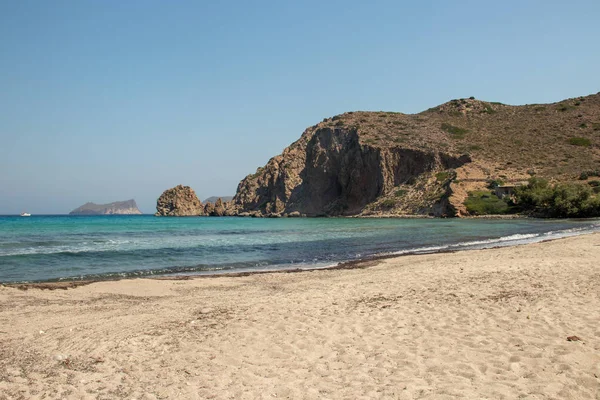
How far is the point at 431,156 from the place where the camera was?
260 ft

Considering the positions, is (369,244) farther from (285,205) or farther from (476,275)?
(285,205)

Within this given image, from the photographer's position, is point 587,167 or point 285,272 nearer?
point 285,272

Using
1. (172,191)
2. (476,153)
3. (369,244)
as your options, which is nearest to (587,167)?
(476,153)

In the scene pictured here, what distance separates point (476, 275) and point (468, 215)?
172 feet

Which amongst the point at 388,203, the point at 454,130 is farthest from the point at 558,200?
the point at 454,130

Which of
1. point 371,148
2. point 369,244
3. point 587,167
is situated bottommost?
point 369,244

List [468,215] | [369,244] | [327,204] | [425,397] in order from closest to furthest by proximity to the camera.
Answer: [425,397]
[369,244]
[468,215]
[327,204]

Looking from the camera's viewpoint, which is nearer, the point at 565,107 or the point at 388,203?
the point at 388,203

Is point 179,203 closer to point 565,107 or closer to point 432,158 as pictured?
point 432,158

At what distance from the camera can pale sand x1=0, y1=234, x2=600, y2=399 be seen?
5.20 metres

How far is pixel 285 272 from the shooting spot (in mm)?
16188

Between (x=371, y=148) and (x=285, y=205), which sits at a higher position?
(x=371, y=148)

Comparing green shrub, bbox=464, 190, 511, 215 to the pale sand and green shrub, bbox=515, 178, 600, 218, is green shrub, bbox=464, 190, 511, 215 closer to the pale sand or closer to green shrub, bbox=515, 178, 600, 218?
green shrub, bbox=515, 178, 600, 218

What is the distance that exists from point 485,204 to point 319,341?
194ft
